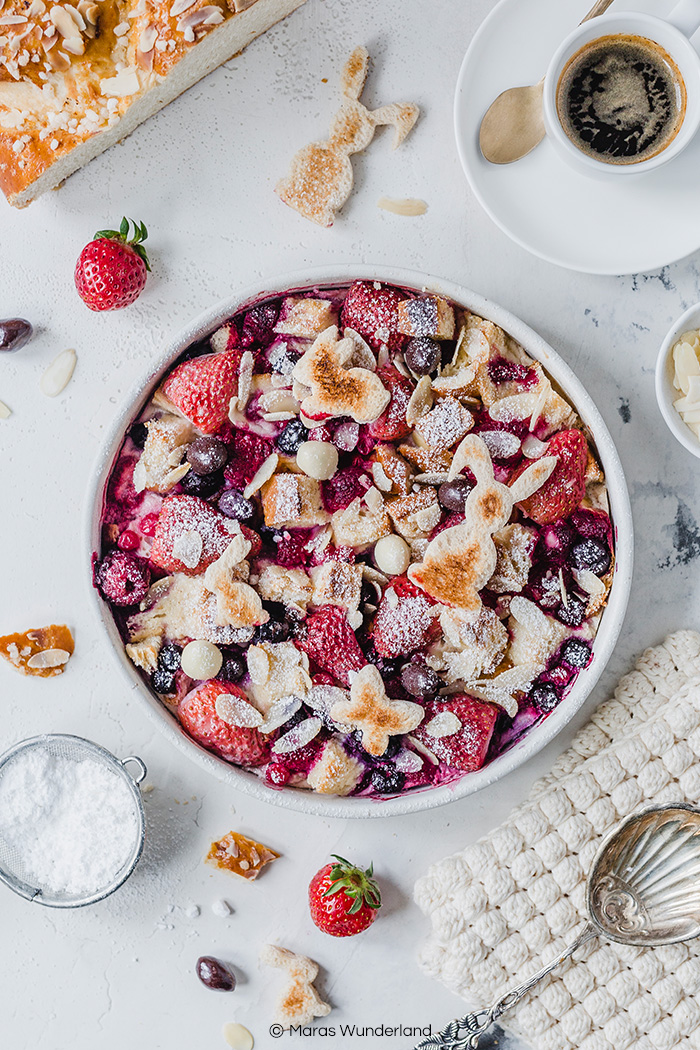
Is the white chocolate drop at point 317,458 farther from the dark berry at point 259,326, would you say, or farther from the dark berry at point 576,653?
the dark berry at point 576,653

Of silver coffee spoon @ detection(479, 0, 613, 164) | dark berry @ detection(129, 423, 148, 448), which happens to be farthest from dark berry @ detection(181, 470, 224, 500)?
silver coffee spoon @ detection(479, 0, 613, 164)

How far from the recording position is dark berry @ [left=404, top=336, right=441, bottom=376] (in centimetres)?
164

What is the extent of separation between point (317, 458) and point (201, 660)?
434mm

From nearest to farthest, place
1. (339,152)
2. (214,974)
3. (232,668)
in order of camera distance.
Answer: (232,668), (339,152), (214,974)

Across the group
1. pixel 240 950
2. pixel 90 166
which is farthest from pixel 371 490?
pixel 240 950

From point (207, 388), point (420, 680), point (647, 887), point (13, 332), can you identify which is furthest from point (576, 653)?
point (13, 332)

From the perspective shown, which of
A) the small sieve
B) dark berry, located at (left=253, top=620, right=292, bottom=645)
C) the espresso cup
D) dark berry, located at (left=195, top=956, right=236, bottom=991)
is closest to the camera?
the espresso cup

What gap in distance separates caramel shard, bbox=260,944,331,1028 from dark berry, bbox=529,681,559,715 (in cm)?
78

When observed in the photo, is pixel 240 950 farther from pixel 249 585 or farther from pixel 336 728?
pixel 249 585

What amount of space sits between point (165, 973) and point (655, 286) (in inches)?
71.7

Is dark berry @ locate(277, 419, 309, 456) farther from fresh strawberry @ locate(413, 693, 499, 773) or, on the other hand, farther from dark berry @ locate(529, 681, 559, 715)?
dark berry @ locate(529, 681, 559, 715)

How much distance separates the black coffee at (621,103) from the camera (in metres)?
1.67

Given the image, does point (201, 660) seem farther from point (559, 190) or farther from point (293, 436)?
point (559, 190)

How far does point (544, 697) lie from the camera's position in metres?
1.71
